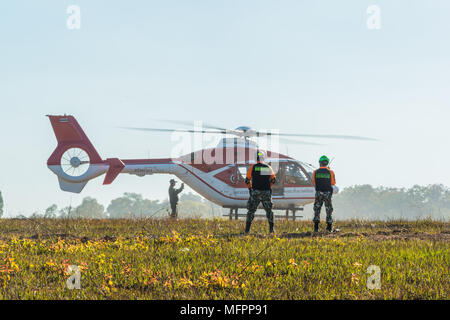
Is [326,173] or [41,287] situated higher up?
[326,173]

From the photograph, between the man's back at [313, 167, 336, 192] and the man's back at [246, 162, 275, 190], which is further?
the man's back at [313, 167, 336, 192]

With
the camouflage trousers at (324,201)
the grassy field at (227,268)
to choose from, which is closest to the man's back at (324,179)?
the camouflage trousers at (324,201)

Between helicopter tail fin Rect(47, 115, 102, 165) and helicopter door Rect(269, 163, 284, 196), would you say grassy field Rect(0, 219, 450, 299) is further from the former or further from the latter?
helicopter tail fin Rect(47, 115, 102, 165)

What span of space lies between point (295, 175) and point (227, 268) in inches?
506

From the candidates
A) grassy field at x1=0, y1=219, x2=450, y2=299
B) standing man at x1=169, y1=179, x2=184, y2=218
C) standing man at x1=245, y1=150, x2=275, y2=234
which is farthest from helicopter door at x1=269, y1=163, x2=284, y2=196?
grassy field at x1=0, y1=219, x2=450, y2=299

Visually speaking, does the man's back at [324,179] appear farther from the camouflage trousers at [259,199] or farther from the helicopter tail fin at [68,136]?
Answer: the helicopter tail fin at [68,136]

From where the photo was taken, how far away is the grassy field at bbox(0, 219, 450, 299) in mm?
6215

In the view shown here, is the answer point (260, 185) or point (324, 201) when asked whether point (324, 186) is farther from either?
point (260, 185)

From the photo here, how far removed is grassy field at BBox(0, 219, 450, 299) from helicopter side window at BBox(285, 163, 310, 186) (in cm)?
802

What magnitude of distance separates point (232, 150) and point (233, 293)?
44.4 feet

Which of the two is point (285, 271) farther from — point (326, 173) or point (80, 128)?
point (80, 128)

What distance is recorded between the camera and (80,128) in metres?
22.1

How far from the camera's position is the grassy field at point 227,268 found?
6.21 m
